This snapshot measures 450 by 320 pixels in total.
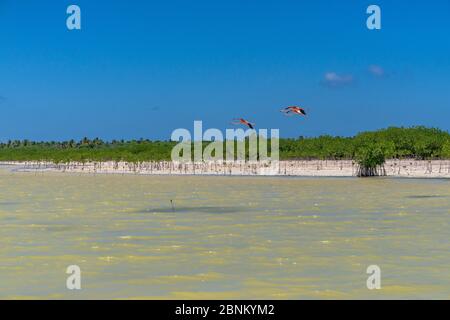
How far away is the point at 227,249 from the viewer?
1536 centimetres

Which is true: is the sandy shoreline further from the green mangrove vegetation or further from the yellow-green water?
the yellow-green water

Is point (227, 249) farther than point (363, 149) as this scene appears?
No

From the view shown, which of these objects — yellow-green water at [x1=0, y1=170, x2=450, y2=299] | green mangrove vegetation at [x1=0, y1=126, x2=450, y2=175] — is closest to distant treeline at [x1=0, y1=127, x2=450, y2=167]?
green mangrove vegetation at [x1=0, y1=126, x2=450, y2=175]

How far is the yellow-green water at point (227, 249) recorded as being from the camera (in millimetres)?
11461

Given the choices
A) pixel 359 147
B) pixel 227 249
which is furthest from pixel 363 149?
pixel 227 249

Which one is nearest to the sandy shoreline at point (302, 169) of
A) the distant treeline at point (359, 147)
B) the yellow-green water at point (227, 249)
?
the distant treeline at point (359, 147)

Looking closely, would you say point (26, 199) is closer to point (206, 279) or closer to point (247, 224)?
point (247, 224)

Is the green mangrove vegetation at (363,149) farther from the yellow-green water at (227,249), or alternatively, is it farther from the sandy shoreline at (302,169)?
the yellow-green water at (227,249)

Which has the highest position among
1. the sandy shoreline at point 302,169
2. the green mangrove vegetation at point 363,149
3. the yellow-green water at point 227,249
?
the green mangrove vegetation at point 363,149

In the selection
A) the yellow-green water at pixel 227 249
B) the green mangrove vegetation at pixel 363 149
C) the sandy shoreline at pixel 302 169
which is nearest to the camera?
the yellow-green water at pixel 227 249

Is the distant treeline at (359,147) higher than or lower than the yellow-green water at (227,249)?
higher

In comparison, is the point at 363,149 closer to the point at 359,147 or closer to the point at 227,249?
the point at 359,147

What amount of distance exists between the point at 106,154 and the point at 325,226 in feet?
251
